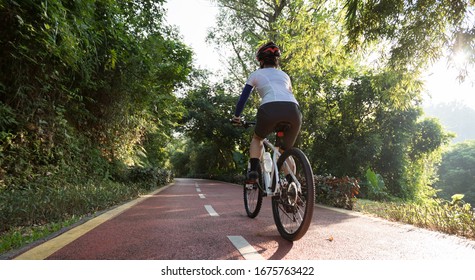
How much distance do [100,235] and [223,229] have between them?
1450mm

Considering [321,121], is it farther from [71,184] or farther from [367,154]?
[71,184]

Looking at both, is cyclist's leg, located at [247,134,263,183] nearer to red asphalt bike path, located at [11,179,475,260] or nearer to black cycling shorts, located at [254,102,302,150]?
black cycling shorts, located at [254,102,302,150]

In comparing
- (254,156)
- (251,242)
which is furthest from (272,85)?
(251,242)

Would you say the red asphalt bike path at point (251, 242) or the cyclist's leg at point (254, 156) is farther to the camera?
the cyclist's leg at point (254, 156)

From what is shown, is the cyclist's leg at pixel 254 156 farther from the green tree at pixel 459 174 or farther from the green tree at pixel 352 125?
the green tree at pixel 459 174

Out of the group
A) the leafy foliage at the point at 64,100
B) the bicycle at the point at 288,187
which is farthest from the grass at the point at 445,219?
the leafy foliage at the point at 64,100

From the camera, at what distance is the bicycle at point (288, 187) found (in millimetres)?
3070

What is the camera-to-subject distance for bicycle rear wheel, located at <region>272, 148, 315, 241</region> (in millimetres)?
3018

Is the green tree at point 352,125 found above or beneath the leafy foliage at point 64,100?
above

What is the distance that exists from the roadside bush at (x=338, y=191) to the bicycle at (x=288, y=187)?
4.04 meters

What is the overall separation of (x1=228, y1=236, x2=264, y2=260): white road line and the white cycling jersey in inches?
62.3

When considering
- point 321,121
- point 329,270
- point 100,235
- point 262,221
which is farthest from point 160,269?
point 321,121

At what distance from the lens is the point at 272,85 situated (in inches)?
144

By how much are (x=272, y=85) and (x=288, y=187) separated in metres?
1.22
